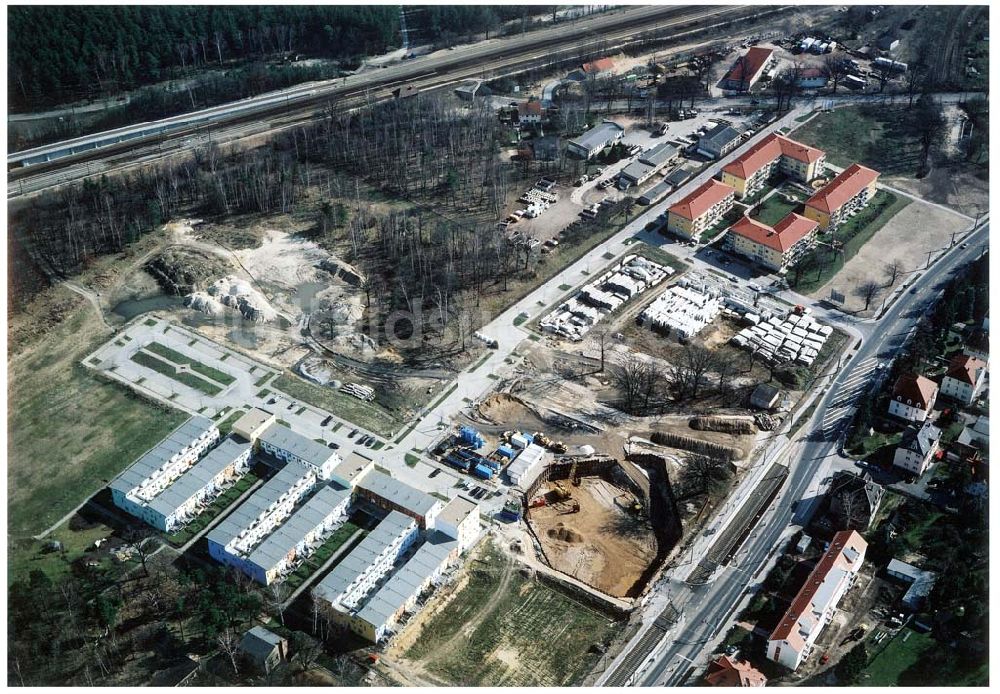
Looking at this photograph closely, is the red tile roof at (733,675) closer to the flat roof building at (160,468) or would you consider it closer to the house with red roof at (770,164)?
the flat roof building at (160,468)

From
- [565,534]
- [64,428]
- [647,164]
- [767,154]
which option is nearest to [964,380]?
[565,534]

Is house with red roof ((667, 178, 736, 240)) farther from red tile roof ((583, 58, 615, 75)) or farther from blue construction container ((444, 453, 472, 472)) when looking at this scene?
blue construction container ((444, 453, 472, 472))

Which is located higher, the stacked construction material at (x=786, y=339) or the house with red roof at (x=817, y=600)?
the stacked construction material at (x=786, y=339)

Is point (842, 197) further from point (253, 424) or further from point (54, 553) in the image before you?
point (54, 553)

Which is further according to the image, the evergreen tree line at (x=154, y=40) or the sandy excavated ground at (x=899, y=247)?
the evergreen tree line at (x=154, y=40)

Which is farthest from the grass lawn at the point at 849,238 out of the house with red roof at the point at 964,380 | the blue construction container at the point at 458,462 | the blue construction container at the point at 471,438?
the blue construction container at the point at 458,462

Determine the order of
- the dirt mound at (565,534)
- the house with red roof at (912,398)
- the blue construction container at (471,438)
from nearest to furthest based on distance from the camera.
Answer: the dirt mound at (565,534) → the blue construction container at (471,438) → the house with red roof at (912,398)

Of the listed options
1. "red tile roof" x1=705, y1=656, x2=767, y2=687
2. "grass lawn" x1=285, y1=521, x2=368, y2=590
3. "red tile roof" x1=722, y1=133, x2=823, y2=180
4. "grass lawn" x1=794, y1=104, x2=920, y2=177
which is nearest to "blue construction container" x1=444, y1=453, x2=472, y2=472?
"grass lawn" x1=285, y1=521, x2=368, y2=590
